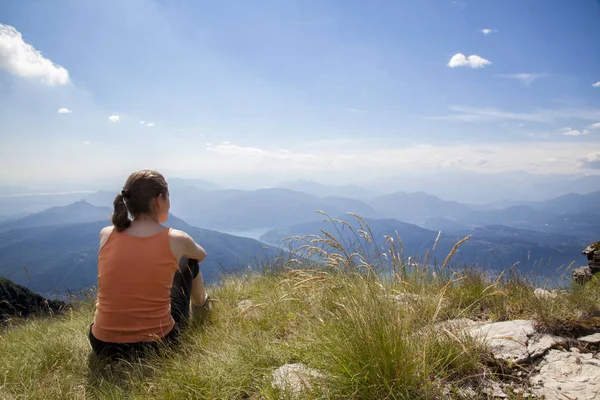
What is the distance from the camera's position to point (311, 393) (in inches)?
72.7

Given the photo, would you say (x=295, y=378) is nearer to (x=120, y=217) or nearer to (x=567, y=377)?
(x=567, y=377)

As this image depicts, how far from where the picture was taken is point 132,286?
296cm

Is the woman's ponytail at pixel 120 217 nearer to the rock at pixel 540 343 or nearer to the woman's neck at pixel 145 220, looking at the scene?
the woman's neck at pixel 145 220

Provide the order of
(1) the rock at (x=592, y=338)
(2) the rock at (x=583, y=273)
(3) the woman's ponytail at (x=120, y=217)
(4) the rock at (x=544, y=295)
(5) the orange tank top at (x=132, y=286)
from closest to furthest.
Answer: (1) the rock at (x=592, y=338), (5) the orange tank top at (x=132, y=286), (3) the woman's ponytail at (x=120, y=217), (4) the rock at (x=544, y=295), (2) the rock at (x=583, y=273)

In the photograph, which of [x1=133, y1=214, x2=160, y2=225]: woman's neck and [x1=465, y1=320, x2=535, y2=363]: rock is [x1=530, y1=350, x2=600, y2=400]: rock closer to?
[x1=465, y1=320, x2=535, y2=363]: rock

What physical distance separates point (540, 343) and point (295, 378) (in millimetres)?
1953

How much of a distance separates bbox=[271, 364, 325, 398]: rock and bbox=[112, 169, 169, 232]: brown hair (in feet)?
6.85

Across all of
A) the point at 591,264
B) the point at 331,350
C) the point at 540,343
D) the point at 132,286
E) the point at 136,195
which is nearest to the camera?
the point at 331,350

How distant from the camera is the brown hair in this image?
3117 millimetres

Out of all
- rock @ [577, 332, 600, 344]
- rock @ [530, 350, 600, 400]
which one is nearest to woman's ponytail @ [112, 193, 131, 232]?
rock @ [530, 350, 600, 400]

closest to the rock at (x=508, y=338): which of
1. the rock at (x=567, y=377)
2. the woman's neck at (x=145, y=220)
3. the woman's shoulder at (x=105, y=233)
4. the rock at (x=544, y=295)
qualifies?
the rock at (x=567, y=377)

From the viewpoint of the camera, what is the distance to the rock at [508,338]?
223 cm

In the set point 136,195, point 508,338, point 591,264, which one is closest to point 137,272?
point 136,195

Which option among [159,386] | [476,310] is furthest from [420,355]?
[476,310]
